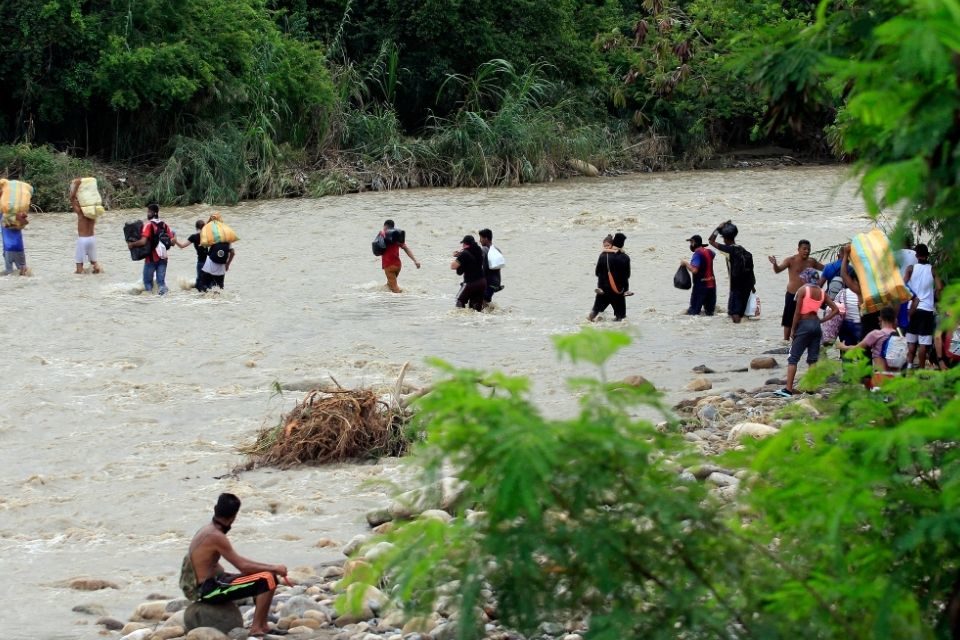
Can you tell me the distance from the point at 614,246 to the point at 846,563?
1344 centimetres

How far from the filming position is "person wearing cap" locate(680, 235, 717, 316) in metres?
18.1

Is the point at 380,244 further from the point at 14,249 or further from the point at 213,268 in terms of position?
the point at 14,249

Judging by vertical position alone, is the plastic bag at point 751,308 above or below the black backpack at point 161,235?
below

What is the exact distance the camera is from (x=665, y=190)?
3634cm

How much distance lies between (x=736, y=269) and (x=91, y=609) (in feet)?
36.8

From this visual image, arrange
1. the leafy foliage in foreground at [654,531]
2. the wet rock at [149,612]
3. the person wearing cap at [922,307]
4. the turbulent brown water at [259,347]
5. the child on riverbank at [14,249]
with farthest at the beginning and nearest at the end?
the child on riverbank at [14,249] → the person wearing cap at [922,307] → the turbulent brown water at [259,347] → the wet rock at [149,612] → the leafy foliage in foreground at [654,531]

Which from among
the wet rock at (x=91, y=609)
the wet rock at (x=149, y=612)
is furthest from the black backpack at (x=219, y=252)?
the wet rock at (x=149, y=612)

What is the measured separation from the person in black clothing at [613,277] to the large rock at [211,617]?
10593 mm

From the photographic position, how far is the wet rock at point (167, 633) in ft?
24.8

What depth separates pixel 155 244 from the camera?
20.2m

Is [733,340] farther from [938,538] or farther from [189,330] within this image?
[938,538]

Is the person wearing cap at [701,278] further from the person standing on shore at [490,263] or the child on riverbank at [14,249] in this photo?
the child on riverbank at [14,249]

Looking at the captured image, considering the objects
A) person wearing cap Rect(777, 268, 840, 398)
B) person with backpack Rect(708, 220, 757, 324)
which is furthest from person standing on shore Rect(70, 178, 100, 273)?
person wearing cap Rect(777, 268, 840, 398)

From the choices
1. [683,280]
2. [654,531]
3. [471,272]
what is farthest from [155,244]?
[654,531]
